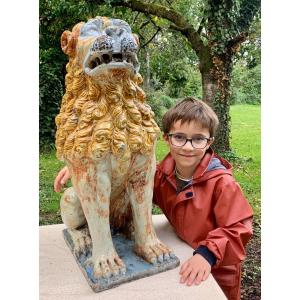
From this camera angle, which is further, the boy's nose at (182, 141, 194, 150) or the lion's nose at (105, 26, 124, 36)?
the boy's nose at (182, 141, 194, 150)

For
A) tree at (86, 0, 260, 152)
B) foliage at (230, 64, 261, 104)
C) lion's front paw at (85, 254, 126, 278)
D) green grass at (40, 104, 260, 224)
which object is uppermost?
tree at (86, 0, 260, 152)

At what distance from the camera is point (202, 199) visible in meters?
Answer: 1.26

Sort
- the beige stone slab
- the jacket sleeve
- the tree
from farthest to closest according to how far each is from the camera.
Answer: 1. the tree
2. the jacket sleeve
3. the beige stone slab

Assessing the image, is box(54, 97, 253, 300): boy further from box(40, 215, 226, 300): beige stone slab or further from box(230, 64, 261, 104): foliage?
box(230, 64, 261, 104): foliage

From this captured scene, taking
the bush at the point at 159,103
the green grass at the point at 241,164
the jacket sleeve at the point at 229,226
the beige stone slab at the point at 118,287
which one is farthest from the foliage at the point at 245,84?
the beige stone slab at the point at 118,287

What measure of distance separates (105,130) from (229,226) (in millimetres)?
485

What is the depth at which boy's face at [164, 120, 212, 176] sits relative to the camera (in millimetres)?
1204

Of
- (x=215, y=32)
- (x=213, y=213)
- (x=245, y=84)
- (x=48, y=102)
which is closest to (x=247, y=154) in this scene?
(x=245, y=84)

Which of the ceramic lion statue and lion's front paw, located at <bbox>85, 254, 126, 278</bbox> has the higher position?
the ceramic lion statue

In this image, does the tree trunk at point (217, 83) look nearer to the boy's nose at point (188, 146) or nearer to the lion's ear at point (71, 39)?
the boy's nose at point (188, 146)

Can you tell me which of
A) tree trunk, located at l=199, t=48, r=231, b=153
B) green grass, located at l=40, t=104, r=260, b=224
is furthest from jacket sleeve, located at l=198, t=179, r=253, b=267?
tree trunk, located at l=199, t=48, r=231, b=153

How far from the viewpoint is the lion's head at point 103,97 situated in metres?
0.95

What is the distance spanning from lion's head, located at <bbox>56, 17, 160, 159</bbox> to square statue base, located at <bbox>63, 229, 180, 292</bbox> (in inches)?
12.7

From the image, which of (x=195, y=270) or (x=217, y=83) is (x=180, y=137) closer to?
(x=195, y=270)
